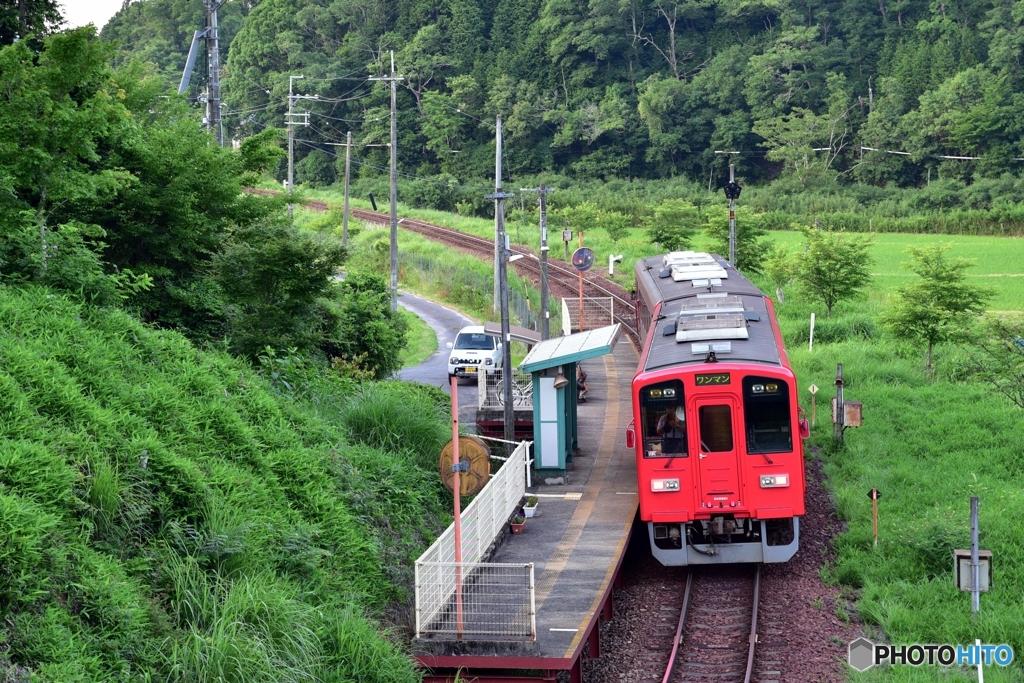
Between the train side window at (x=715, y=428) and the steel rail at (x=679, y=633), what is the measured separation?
1.88 m

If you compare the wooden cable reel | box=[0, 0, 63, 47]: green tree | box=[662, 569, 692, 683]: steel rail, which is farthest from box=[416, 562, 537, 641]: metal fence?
box=[0, 0, 63, 47]: green tree

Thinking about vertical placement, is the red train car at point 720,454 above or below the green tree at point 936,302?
below

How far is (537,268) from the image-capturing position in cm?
4000

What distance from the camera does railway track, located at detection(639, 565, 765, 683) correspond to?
40.9ft

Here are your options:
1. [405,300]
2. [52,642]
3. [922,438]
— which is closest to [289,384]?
[52,642]

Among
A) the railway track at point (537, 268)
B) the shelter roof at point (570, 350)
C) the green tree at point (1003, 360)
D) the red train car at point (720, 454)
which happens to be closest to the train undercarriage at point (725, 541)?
the red train car at point (720, 454)

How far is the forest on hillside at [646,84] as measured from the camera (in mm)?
65312

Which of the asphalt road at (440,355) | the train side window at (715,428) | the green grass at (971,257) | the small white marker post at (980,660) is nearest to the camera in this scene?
the small white marker post at (980,660)

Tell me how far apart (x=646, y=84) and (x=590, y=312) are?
4058 centimetres

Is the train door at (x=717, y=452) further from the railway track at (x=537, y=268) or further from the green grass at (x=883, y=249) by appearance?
the green grass at (x=883, y=249)

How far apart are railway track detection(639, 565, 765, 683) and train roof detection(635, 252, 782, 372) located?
2.97 meters

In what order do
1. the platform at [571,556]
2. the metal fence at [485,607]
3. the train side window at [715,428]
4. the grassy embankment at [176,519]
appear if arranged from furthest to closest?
the train side window at [715,428], the metal fence at [485,607], the platform at [571,556], the grassy embankment at [176,519]

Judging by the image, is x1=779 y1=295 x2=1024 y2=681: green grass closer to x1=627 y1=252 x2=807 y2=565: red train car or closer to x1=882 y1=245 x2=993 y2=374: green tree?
x1=882 y1=245 x2=993 y2=374: green tree

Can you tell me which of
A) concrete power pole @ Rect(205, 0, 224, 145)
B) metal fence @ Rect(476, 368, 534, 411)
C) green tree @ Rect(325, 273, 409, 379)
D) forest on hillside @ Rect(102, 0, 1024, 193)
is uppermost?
forest on hillside @ Rect(102, 0, 1024, 193)
